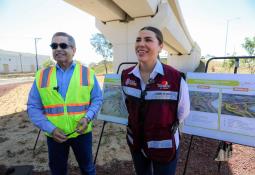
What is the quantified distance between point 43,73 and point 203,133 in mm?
2147

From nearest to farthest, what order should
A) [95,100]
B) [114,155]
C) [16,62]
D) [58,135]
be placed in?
[58,135] < [95,100] < [114,155] < [16,62]

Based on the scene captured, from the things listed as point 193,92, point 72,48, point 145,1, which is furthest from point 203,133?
point 145,1

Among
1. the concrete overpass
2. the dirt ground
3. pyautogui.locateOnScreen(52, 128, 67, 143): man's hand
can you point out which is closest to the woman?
pyautogui.locateOnScreen(52, 128, 67, 143): man's hand

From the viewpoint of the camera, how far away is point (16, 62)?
6122 cm

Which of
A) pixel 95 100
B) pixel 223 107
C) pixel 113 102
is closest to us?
pixel 95 100

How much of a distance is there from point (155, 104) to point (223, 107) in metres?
1.39

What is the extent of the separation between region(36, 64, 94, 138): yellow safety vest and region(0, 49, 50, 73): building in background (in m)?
61.9

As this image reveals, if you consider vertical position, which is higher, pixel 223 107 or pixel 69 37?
pixel 69 37

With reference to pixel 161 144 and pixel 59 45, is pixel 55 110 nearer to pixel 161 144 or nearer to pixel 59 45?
pixel 59 45

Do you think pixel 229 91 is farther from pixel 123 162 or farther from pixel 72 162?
pixel 72 162

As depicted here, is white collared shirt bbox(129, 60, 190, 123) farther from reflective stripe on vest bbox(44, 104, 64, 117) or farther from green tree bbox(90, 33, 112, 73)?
green tree bbox(90, 33, 112, 73)

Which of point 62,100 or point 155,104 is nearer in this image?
point 155,104

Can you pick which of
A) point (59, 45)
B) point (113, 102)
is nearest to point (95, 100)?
point (59, 45)

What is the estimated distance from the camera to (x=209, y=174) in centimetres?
331
